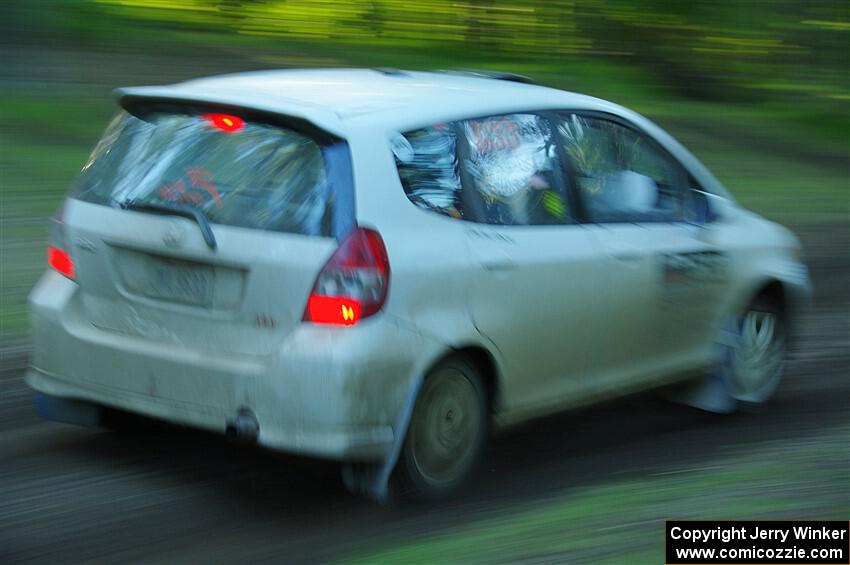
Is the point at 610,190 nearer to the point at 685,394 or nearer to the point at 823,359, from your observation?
the point at 685,394

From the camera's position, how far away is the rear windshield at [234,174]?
17.0 feet

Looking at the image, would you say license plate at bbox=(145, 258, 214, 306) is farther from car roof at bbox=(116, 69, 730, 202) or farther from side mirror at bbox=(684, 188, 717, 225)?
side mirror at bbox=(684, 188, 717, 225)

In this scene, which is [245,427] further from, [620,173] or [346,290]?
[620,173]

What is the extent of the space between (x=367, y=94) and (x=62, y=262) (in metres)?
1.48

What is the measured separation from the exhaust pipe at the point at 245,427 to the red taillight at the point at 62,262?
3.49ft

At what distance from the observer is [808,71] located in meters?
20.0

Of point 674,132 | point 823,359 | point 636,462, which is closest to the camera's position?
point 636,462

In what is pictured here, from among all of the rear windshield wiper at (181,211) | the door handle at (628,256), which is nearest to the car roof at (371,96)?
the rear windshield wiper at (181,211)

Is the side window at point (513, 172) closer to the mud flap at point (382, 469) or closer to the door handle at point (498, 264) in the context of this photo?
the door handle at point (498, 264)

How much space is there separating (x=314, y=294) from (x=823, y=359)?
475cm

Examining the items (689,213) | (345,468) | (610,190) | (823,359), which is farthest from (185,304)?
(823,359)

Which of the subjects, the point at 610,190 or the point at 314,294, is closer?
the point at 314,294

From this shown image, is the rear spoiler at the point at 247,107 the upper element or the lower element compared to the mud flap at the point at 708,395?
upper

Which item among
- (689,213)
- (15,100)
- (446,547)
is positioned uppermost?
(15,100)
